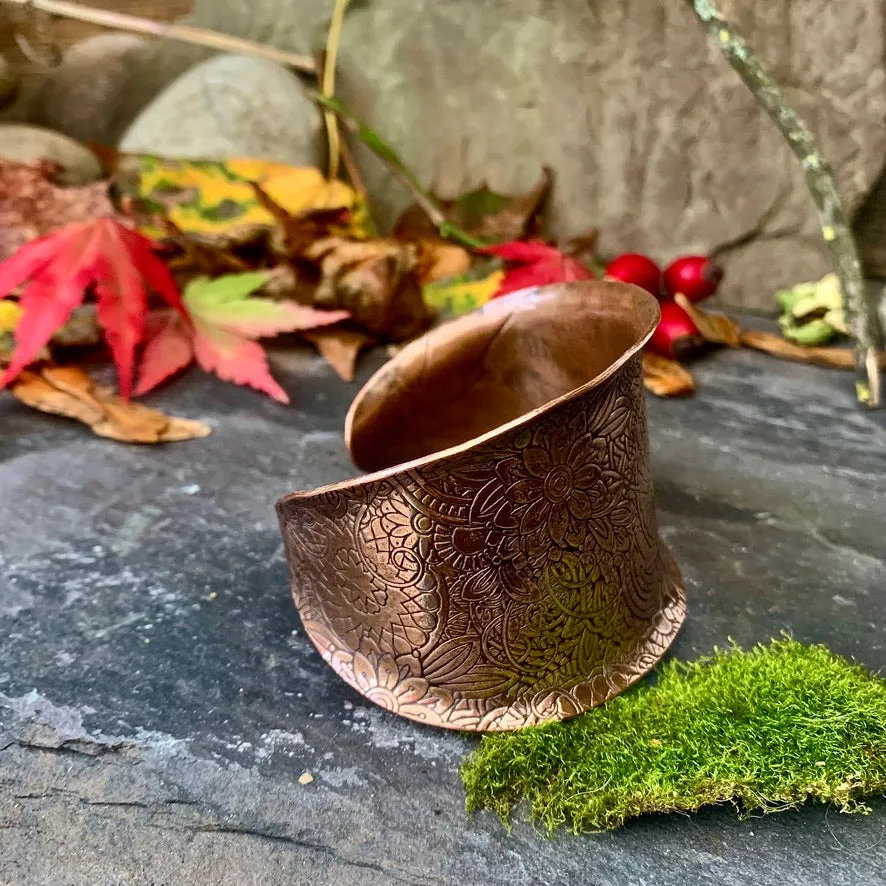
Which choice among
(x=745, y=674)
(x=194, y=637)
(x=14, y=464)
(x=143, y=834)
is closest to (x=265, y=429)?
(x=14, y=464)

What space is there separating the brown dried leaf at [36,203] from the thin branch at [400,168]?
0.66 metres

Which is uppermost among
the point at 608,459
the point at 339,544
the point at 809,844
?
the point at 608,459

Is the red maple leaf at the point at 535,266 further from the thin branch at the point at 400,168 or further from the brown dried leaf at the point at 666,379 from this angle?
the brown dried leaf at the point at 666,379

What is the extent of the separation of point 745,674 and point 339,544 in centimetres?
52

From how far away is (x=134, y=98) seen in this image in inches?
97.8

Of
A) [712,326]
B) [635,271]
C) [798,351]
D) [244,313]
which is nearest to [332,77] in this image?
[244,313]

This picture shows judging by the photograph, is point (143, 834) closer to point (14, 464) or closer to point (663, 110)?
point (14, 464)

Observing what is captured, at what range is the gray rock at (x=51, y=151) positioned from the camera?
6.75 ft

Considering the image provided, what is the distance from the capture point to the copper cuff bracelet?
0.85 meters

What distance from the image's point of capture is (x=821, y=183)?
1.58m

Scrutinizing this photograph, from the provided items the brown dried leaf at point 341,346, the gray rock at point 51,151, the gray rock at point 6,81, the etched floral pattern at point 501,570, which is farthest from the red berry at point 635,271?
the gray rock at point 6,81

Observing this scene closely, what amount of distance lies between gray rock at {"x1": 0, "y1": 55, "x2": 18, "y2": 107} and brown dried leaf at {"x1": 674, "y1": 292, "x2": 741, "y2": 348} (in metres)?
2.10

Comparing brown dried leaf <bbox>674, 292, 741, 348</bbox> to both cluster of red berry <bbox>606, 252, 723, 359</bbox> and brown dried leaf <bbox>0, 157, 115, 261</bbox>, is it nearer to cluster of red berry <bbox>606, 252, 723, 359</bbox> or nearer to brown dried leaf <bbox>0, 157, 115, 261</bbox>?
cluster of red berry <bbox>606, 252, 723, 359</bbox>

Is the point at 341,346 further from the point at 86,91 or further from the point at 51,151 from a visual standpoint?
the point at 86,91
